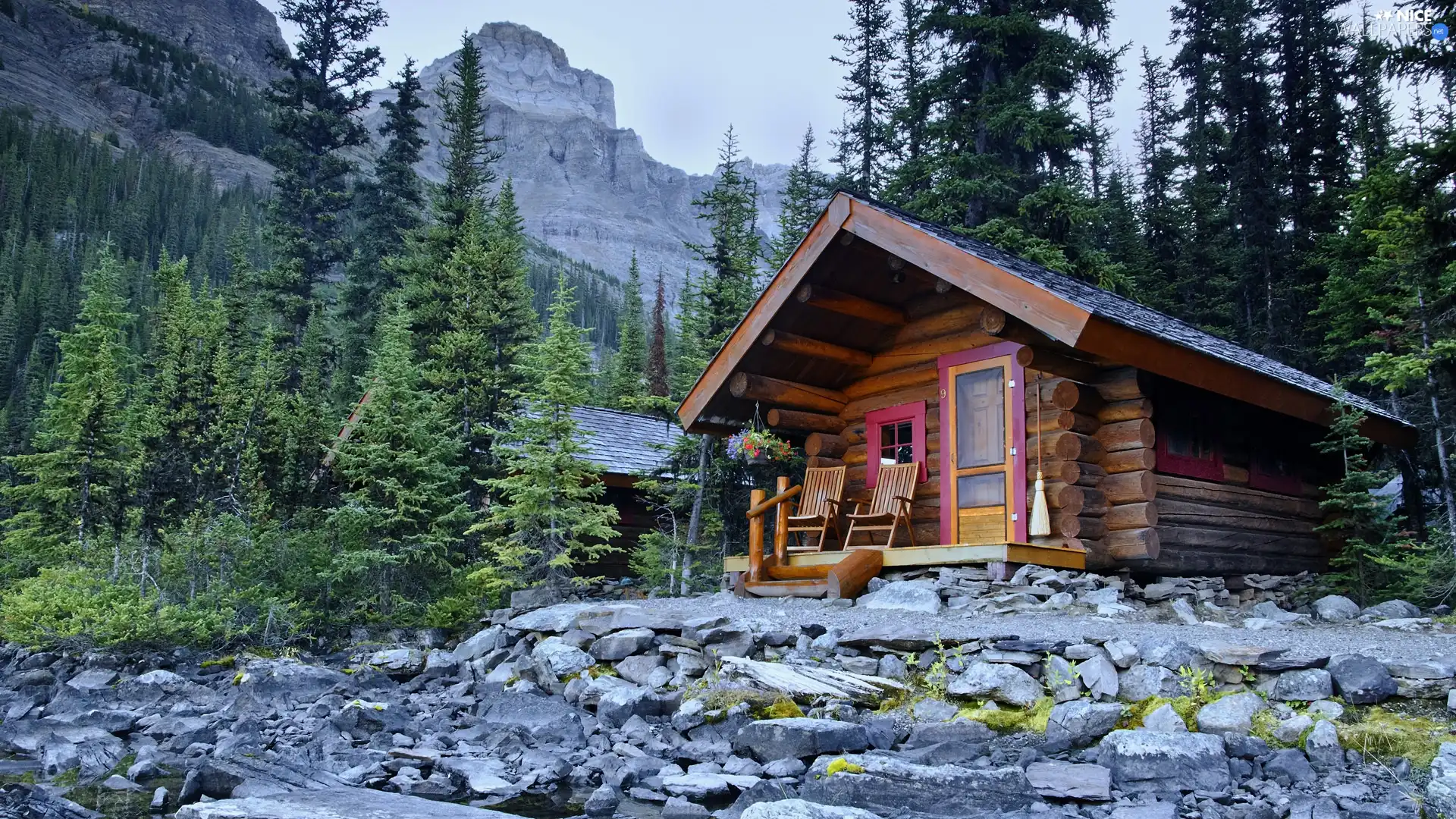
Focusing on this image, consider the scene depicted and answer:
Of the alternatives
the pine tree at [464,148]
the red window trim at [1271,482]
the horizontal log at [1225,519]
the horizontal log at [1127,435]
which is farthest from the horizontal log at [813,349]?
the pine tree at [464,148]

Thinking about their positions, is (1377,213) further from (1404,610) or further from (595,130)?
(595,130)

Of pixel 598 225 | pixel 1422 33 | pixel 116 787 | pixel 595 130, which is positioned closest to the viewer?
pixel 116 787

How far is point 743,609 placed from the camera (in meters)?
9.84

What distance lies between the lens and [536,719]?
8195mm

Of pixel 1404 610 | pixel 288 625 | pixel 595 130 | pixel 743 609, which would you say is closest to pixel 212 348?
pixel 288 625

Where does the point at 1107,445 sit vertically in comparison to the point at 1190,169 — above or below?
below

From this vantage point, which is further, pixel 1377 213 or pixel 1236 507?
pixel 1377 213

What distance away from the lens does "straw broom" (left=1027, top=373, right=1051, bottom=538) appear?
385 inches

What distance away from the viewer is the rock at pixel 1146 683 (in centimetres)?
634

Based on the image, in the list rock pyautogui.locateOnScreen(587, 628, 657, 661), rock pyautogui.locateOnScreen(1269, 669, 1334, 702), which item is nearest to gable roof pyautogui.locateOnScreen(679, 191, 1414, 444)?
rock pyautogui.locateOnScreen(1269, 669, 1334, 702)

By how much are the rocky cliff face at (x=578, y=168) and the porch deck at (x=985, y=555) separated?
109m

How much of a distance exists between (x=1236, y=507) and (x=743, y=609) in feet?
20.5

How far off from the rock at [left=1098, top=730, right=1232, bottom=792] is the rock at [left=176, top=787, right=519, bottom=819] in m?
3.47

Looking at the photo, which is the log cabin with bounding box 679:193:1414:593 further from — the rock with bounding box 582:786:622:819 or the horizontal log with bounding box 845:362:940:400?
the rock with bounding box 582:786:622:819
